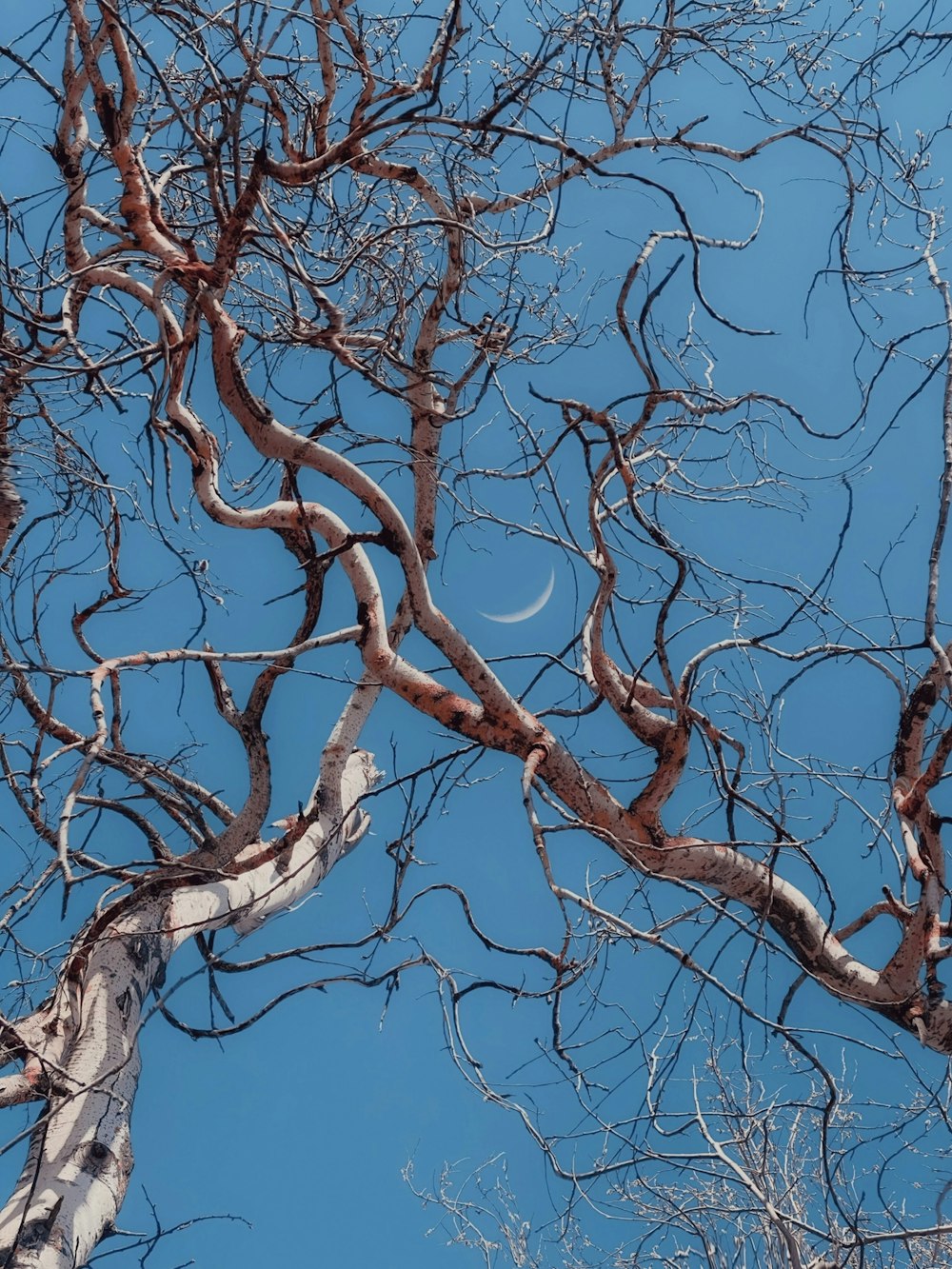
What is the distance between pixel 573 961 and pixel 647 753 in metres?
0.79

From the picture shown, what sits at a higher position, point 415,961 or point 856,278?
point 856,278

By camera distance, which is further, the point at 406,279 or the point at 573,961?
the point at 406,279

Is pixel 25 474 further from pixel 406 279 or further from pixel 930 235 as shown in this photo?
pixel 930 235

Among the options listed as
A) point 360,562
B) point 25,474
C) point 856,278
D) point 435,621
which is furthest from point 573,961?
point 25,474

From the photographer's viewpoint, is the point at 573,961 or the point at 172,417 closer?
the point at 573,961

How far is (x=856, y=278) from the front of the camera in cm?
306

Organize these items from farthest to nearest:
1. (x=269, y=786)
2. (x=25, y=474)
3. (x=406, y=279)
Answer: (x=406, y=279) < (x=269, y=786) < (x=25, y=474)

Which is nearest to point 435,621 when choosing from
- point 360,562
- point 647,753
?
point 360,562

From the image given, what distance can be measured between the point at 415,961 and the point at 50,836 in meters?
1.43

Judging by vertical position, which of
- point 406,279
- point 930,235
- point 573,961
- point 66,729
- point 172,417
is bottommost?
point 573,961

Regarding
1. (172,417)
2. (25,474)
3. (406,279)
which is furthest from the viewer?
(406,279)

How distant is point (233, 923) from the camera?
11.9 feet

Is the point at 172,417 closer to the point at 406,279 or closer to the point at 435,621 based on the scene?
the point at 435,621

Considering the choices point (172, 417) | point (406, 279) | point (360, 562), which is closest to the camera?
point (172, 417)
